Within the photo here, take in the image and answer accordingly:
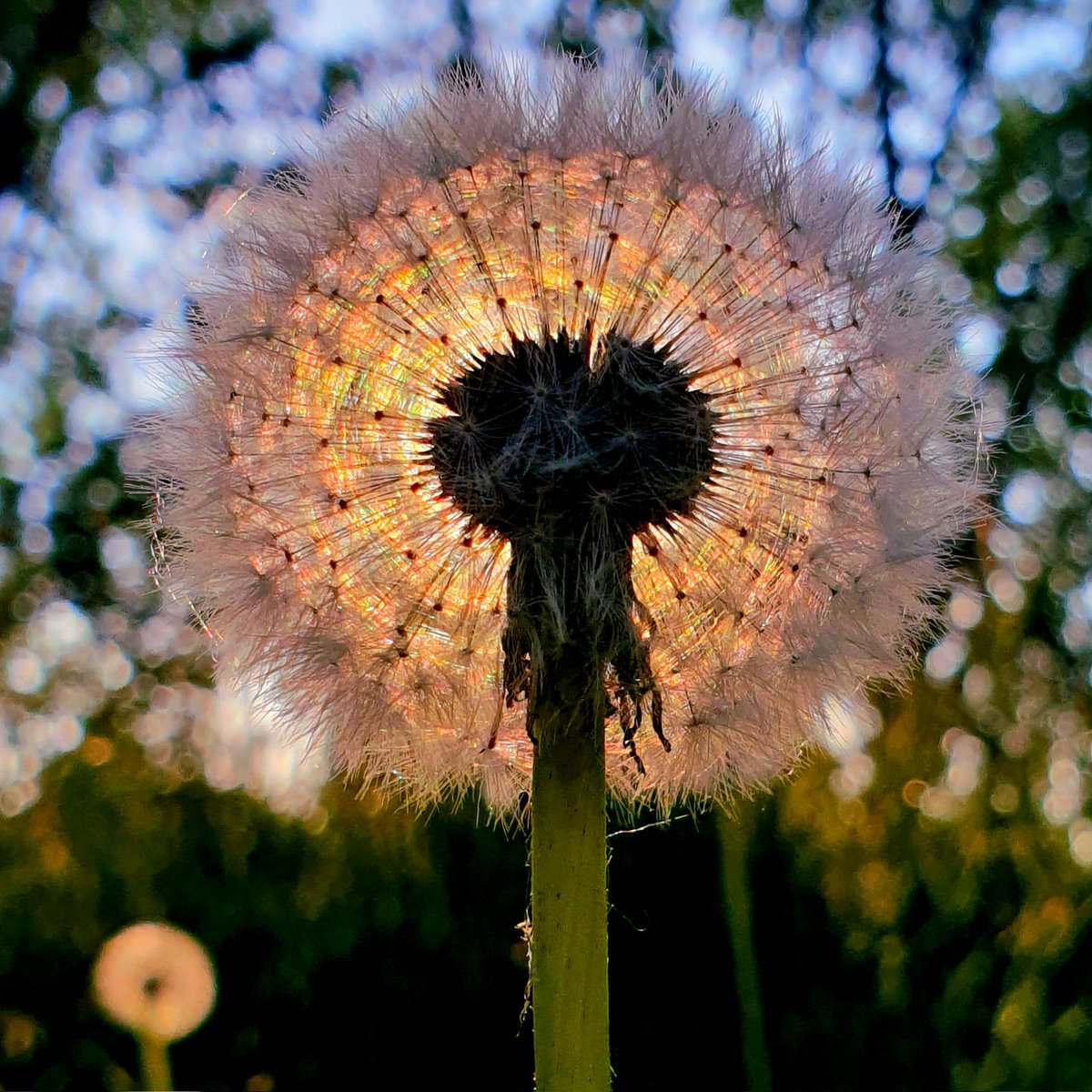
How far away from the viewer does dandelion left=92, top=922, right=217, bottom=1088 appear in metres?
4.53

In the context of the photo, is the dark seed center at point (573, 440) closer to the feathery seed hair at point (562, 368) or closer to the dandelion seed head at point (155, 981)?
the feathery seed hair at point (562, 368)

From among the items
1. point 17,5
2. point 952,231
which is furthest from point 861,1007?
point 17,5

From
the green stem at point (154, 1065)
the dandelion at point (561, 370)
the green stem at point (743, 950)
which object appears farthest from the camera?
the green stem at point (743, 950)

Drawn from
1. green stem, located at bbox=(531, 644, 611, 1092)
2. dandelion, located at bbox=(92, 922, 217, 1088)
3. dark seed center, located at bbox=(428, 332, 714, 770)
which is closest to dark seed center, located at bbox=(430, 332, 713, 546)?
dark seed center, located at bbox=(428, 332, 714, 770)

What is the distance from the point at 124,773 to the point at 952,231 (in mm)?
7154

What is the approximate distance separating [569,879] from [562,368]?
0.73 m

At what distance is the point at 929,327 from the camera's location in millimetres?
2086

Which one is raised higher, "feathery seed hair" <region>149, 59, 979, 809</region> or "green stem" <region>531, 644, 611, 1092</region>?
"feathery seed hair" <region>149, 59, 979, 809</region>

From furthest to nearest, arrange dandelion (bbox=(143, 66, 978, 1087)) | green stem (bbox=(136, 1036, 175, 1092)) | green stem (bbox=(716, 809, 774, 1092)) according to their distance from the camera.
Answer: green stem (bbox=(716, 809, 774, 1092)) → green stem (bbox=(136, 1036, 175, 1092)) → dandelion (bbox=(143, 66, 978, 1087))

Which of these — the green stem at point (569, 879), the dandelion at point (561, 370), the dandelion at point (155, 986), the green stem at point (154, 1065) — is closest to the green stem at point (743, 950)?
the dandelion at point (155, 986)

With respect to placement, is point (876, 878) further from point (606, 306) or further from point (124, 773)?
point (606, 306)

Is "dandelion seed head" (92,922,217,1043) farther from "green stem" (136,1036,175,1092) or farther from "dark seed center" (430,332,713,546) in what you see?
"dark seed center" (430,332,713,546)

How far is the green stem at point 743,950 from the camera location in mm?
5211

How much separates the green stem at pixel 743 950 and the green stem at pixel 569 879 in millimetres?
3382
